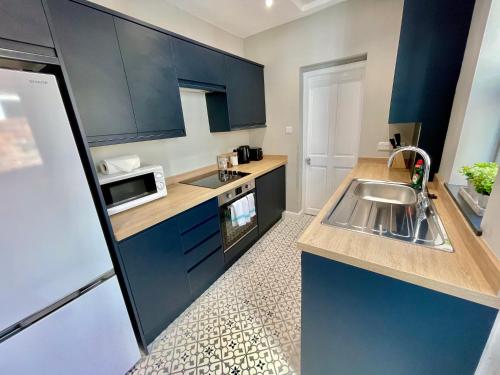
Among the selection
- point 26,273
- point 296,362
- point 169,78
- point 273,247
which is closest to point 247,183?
point 273,247

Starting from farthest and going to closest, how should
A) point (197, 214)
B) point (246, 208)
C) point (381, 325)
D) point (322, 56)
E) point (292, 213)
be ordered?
point (292, 213), point (322, 56), point (246, 208), point (197, 214), point (381, 325)

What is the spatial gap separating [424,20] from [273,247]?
231 centimetres

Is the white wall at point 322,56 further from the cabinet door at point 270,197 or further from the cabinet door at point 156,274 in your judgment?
the cabinet door at point 156,274

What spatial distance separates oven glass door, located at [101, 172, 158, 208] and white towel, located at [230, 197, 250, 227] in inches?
28.6

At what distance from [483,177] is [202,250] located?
1725 millimetres

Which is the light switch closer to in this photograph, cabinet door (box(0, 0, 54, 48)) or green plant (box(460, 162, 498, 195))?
green plant (box(460, 162, 498, 195))

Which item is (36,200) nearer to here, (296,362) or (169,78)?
(169,78)

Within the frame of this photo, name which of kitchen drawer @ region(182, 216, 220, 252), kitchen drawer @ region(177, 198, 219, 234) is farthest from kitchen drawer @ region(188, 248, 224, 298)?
kitchen drawer @ region(177, 198, 219, 234)

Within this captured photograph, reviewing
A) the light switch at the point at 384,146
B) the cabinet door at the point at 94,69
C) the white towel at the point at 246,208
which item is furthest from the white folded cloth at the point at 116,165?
the light switch at the point at 384,146

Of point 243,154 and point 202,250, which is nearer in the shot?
point 202,250

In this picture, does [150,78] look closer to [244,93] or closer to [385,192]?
[244,93]

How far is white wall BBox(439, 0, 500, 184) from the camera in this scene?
976mm

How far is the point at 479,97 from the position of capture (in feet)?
3.41

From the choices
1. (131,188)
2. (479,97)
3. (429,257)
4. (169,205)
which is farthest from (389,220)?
(131,188)
